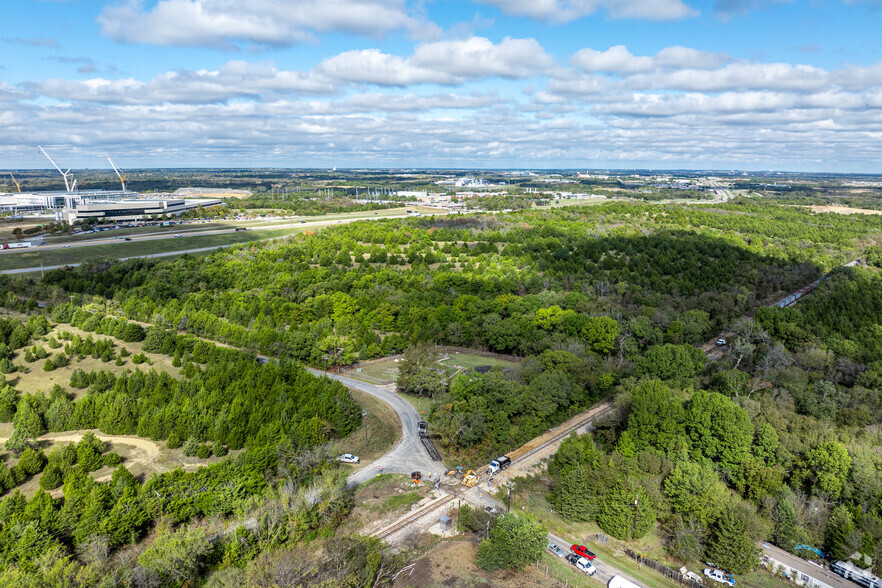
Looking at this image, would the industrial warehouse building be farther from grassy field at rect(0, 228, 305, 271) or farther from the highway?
grassy field at rect(0, 228, 305, 271)

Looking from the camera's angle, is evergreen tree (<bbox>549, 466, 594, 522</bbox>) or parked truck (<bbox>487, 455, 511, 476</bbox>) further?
parked truck (<bbox>487, 455, 511, 476</bbox>)

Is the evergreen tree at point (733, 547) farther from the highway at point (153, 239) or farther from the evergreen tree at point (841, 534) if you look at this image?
the highway at point (153, 239)

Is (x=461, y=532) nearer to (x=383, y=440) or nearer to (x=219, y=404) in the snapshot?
(x=383, y=440)

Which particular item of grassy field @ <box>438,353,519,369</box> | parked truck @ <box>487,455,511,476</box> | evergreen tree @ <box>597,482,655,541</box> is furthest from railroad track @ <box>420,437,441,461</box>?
grassy field @ <box>438,353,519,369</box>

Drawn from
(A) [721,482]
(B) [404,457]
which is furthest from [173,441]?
(A) [721,482]

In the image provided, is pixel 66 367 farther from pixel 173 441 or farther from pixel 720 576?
pixel 720 576

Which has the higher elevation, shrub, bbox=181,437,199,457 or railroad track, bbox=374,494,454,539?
shrub, bbox=181,437,199,457
